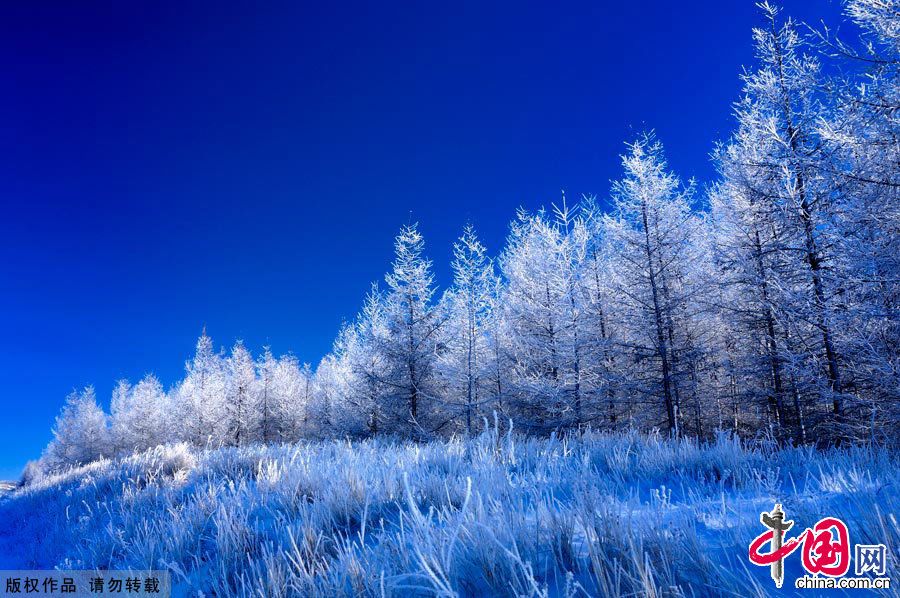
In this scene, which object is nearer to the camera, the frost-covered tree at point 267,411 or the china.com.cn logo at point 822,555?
the china.com.cn logo at point 822,555

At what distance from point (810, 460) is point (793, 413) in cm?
1476

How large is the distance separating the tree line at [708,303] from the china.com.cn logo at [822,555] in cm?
→ 680

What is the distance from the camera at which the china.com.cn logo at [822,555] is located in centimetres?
132

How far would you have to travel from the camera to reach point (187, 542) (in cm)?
312

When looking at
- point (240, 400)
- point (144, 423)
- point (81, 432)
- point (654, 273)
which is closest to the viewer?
point (654, 273)

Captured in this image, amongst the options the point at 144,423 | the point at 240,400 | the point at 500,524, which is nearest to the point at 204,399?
the point at 240,400

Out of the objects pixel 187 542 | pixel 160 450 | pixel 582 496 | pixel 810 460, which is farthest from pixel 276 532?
pixel 160 450

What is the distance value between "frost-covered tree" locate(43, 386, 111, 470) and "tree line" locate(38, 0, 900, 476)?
29.7 m

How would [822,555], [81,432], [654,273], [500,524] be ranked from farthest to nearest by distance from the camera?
[81,432] → [654,273] → [500,524] → [822,555]

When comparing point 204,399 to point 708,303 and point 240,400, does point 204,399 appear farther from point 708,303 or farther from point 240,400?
point 708,303

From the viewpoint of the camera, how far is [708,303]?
48.2 ft

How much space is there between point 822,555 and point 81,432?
52190mm

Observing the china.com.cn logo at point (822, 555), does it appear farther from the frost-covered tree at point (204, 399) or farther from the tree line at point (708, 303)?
the frost-covered tree at point (204, 399)

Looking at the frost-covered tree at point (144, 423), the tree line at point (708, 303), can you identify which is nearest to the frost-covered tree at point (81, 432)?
the frost-covered tree at point (144, 423)
